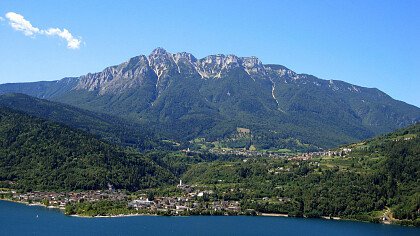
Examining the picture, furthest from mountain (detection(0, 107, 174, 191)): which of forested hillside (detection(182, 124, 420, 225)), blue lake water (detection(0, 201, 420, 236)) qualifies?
blue lake water (detection(0, 201, 420, 236))

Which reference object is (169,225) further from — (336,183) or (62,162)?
(62,162)

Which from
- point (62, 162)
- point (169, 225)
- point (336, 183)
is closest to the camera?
point (169, 225)

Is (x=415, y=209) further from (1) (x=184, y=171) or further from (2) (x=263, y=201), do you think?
(1) (x=184, y=171)

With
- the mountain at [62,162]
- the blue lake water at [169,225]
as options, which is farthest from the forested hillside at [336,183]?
the mountain at [62,162]

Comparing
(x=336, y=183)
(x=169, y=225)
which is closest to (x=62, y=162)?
(x=169, y=225)

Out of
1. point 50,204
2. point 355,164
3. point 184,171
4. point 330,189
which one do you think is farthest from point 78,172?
point 355,164

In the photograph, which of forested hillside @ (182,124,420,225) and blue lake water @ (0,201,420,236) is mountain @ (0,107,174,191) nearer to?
forested hillside @ (182,124,420,225)
